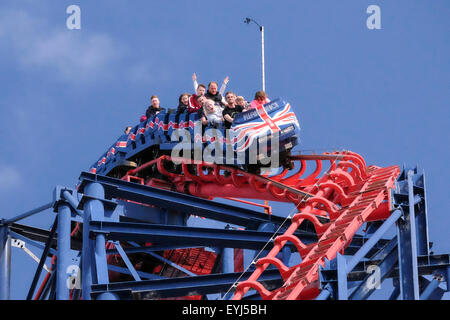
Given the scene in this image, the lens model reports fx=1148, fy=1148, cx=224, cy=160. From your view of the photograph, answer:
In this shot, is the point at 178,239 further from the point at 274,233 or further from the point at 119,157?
the point at 119,157

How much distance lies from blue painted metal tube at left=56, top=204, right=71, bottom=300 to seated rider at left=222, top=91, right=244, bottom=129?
3867 mm

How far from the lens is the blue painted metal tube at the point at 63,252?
20.8 m

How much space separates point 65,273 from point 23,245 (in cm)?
539

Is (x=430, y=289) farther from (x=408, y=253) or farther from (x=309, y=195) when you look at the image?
(x=309, y=195)

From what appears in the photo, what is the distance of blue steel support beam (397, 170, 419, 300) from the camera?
18.9m

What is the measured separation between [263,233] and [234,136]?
2.74m

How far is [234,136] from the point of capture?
23469 mm

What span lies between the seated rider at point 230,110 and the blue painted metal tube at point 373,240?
512 centimetres

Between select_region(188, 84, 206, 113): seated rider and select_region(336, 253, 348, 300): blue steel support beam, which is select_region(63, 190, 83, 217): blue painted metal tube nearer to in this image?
select_region(188, 84, 206, 113): seated rider

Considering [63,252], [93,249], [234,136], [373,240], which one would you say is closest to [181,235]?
[93,249]

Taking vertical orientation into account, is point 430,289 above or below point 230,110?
below

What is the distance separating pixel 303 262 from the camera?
19.6 m
